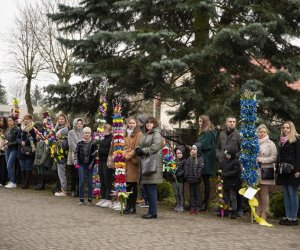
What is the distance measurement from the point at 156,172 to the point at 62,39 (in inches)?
292

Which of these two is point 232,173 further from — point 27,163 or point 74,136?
point 27,163

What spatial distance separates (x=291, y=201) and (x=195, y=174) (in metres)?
2.03

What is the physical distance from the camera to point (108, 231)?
820 cm

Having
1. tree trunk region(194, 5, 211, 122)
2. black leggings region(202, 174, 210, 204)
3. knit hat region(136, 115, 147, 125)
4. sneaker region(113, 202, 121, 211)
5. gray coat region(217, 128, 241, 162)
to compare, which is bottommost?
sneaker region(113, 202, 121, 211)

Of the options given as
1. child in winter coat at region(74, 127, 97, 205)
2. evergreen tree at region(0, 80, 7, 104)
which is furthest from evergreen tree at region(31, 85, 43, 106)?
child in winter coat at region(74, 127, 97, 205)

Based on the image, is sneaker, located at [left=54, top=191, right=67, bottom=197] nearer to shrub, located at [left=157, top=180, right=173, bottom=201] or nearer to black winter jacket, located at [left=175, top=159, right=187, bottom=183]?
shrub, located at [left=157, top=180, right=173, bottom=201]

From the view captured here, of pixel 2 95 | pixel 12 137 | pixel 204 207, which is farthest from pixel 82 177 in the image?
pixel 2 95

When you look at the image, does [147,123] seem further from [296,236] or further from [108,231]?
[296,236]

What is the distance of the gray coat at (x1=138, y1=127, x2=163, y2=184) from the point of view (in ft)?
31.5

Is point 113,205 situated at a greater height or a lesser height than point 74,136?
lesser

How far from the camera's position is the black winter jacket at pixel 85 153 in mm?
11500

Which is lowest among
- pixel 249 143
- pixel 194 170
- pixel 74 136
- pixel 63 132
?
pixel 194 170

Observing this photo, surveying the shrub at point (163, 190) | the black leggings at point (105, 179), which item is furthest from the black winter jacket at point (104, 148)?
the shrub at point (163, 190)

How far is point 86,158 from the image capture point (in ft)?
37.7
